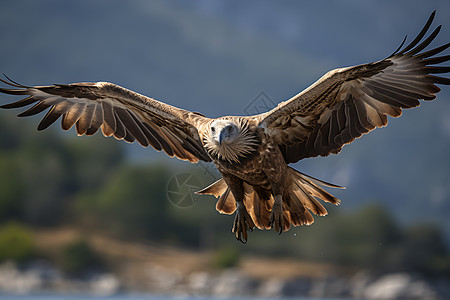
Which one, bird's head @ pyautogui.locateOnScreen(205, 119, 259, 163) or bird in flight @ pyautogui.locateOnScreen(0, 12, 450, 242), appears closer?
bird's head @ pyautogui.locateOnScreen(205, 119, 259, 163)

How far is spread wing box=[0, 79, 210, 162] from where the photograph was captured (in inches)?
175

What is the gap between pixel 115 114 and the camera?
16.3 ft

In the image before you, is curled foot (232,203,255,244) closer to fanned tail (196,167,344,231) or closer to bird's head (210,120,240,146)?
fanned tail (196,167,344,231)

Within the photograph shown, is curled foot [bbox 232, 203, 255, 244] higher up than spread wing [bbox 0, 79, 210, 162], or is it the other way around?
spread wing [bbox 0, 79, 210, 162]

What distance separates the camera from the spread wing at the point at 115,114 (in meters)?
4.46

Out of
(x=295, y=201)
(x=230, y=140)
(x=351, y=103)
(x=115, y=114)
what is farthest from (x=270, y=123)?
(x=115, y=114)

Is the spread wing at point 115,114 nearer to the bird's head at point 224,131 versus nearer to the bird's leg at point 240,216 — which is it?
the bird's leg at point 240,216

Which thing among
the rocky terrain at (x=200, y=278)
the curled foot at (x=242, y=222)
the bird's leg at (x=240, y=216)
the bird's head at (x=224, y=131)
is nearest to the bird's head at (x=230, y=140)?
the bird's head at (x=224, y=131)

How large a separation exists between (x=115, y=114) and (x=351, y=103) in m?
2.14

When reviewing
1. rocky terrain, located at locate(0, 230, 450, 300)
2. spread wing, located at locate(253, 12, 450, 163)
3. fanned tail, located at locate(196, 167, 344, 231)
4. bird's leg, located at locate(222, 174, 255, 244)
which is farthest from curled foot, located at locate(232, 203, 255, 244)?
rocky terrain, located at locate(0, 230, 450, 300)

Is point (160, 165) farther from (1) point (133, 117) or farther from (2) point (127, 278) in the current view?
(1) point (133, 117)

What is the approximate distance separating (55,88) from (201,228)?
34.1ft

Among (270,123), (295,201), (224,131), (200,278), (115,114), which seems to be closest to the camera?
(224,131)

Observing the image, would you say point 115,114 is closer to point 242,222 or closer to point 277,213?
point 242,222
